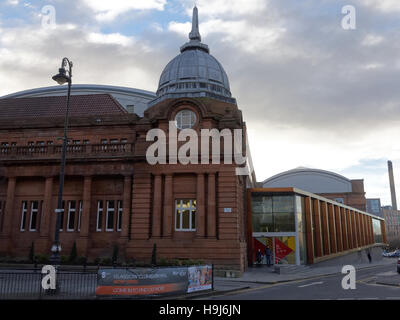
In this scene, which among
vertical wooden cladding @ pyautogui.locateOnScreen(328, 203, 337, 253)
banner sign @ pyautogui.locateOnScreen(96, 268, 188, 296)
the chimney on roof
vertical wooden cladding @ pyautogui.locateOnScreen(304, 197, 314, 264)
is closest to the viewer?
banner sign @ pyautogui.locateOnScreen(96, 268, 188, 296)

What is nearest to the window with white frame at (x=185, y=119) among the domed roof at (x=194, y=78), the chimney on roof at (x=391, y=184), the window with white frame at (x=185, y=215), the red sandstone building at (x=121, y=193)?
the red sandstone building at (x=121, y=193)

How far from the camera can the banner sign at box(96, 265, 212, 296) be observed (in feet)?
47.5

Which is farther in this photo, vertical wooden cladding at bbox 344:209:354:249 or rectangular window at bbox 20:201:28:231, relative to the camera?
vertical wooden cladding at bbox 344:209:354:249

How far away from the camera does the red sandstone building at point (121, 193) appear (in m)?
27.7

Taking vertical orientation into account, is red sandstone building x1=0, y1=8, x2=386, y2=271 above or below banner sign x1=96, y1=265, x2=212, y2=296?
above

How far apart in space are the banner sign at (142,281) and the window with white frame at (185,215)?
12.6 metres

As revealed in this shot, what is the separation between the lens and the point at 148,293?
1471 cm

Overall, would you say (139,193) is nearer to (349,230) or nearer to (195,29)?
(195,29)

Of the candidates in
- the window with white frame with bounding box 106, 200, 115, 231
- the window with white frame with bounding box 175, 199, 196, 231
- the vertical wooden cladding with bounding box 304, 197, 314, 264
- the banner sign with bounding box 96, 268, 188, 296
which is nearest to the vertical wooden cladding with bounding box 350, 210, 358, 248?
the vertical wooden cladding with bounding box 304, 197, 314, 264

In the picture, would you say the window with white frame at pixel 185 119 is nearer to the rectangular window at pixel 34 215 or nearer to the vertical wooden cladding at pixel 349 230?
the rectangular window at pixel 34 215

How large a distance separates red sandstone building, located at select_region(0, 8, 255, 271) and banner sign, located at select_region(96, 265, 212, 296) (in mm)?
11234

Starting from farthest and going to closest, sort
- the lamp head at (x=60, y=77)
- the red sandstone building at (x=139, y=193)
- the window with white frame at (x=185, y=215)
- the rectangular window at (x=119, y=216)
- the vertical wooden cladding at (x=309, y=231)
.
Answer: the vertical wooden cladding at (x=309, y=231)
the rectangular window at (x=119, y=216)
the window with white frame at (x=185, y=215)
the red sandstone building at (x=139, y=193)
the lamp head at (x=60, y=77)
